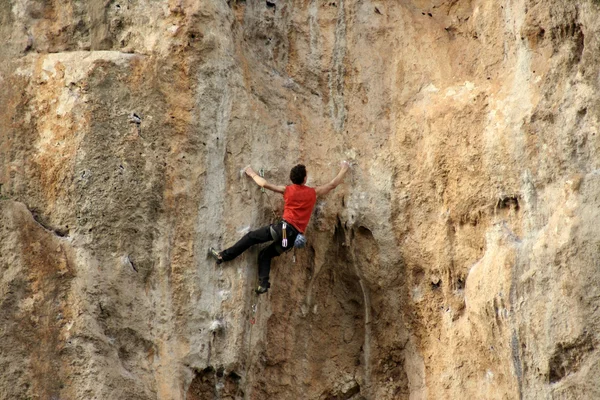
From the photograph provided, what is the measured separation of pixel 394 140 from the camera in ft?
33.9

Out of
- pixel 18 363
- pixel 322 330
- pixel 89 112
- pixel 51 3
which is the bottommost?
pixel 18 363

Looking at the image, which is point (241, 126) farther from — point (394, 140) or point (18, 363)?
point (18, 363)

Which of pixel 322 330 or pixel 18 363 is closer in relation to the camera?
pixel 18 363

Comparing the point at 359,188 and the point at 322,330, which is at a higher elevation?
the point at 359,188

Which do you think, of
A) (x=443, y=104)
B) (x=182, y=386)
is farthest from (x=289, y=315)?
(x=443, y=104)

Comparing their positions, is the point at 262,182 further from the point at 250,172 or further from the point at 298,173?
the point at 298,173

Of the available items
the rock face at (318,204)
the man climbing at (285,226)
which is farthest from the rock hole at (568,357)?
the man climbing at (285,226)

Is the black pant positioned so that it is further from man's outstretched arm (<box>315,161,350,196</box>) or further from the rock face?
man's outstretched arm (<box>315,161,350,196</box>)

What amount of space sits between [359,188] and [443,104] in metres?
1.17

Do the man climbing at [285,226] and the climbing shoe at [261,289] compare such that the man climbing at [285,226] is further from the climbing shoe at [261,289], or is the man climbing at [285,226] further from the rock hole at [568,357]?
the rock hole at [568,357]

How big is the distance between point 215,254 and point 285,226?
2.35ft

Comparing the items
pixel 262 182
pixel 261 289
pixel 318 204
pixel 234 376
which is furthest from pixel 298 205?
pixel 234 376

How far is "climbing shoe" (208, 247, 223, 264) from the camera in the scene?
969cm

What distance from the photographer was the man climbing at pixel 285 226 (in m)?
9.65
